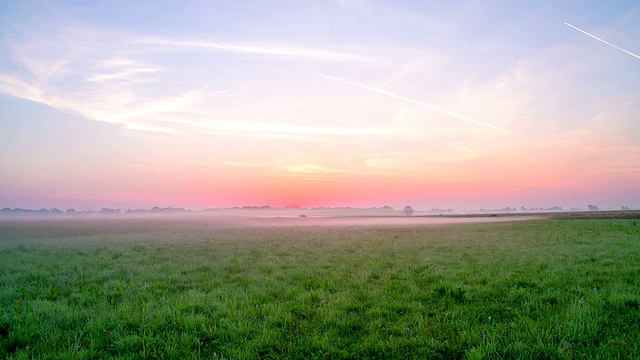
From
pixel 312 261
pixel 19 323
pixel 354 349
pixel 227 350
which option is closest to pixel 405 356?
pixel 354 349

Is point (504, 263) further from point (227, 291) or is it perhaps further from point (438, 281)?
point (227, 291)

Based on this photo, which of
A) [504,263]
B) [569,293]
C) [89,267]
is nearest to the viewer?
[569,293]

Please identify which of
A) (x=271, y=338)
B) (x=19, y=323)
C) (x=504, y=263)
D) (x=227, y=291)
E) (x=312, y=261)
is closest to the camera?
(x=271, y=338)

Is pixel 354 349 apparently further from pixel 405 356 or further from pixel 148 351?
pixel 148 351

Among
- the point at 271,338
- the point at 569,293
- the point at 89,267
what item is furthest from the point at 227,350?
the point at 89,267

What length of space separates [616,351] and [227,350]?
7539mm

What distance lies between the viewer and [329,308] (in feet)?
29.1

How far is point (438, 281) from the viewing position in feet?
38.1

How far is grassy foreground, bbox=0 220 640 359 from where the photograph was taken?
6570 mm

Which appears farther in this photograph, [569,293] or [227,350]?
[569,293]

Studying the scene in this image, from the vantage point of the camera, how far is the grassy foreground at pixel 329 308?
21.6 ft

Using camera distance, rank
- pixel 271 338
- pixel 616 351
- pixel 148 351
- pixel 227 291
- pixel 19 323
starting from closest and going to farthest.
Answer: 1. pixel 616 351
2. pixel 148 351
3. pixel 271 338
4. pixel 19 323
5. pixel 227 291

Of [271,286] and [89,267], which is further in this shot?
[89,267]

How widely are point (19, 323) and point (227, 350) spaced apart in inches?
216
